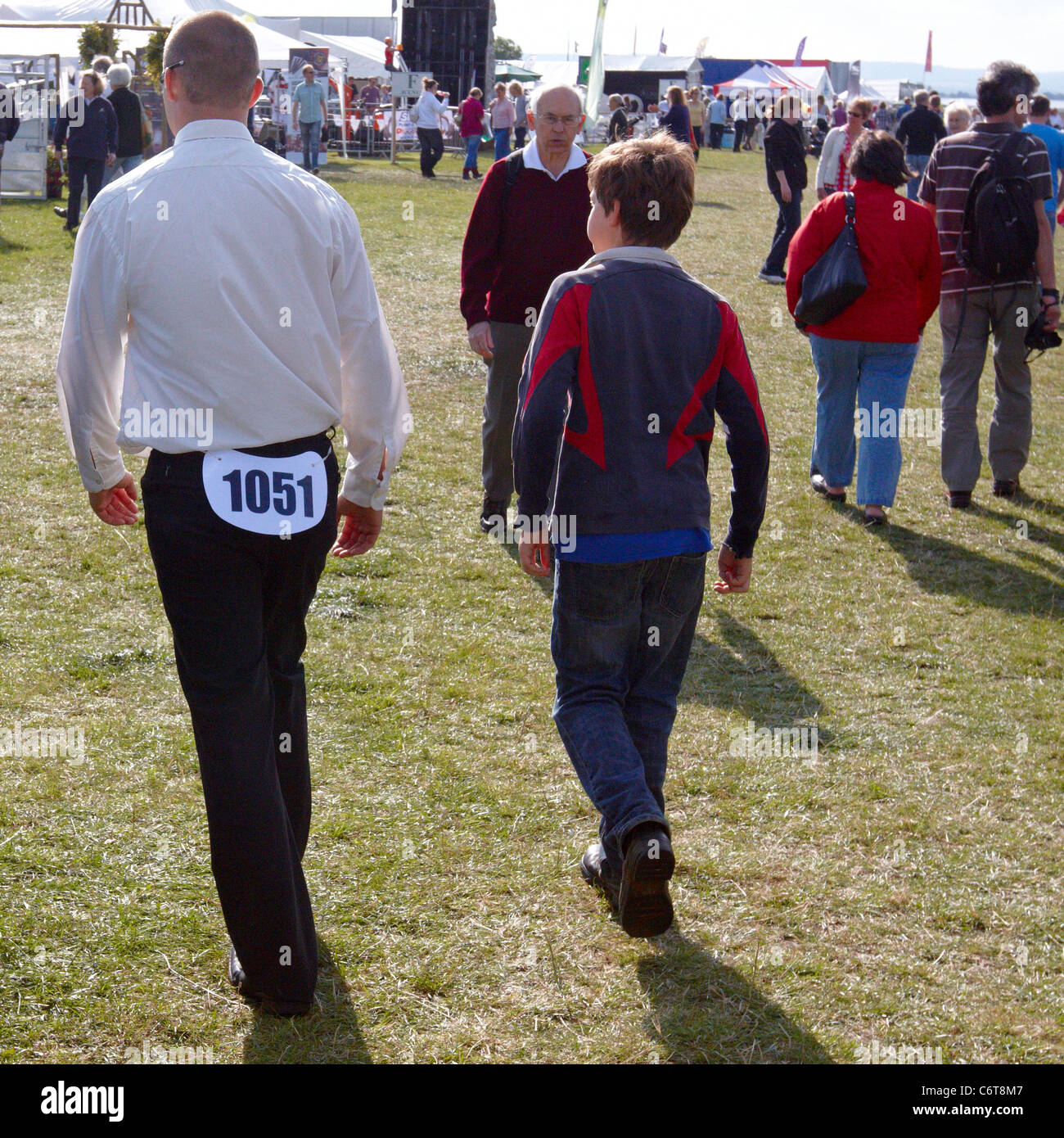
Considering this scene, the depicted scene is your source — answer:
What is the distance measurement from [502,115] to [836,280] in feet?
72.0

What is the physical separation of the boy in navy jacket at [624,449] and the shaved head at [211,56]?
86 cm

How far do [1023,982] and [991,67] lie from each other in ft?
16.3

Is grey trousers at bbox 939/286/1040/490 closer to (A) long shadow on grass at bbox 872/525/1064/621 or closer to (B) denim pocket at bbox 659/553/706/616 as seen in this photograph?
(A) long shadow on grass at bbox 872/525/1064/621

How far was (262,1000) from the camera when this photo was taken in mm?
2900

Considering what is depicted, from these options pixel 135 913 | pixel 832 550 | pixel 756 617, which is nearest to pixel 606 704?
pixel 135 913

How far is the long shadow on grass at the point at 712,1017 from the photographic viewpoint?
2850 mm

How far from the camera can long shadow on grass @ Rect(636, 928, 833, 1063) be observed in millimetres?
2850

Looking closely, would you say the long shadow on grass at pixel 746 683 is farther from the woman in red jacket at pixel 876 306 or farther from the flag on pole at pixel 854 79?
the flag on pole at pixel 854 79

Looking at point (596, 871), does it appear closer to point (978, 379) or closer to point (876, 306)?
point (876, 306)

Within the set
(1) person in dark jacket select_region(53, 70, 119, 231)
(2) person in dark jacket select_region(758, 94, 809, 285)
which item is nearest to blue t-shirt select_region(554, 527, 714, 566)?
(2) person in dark jacket select_region(758, 94, 809, 285)
